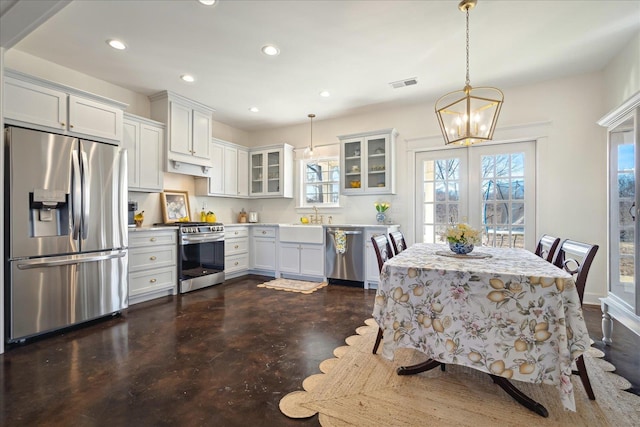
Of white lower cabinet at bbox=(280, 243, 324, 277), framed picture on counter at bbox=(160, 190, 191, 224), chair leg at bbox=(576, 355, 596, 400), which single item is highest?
framed picture on counter at bbox=(160, 190, 191, 224)

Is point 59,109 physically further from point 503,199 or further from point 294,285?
point 503,199

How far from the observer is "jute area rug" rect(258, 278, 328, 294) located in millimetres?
4246

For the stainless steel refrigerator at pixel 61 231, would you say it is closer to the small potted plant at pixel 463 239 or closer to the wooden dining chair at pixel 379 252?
the wooden dining chair at pixel 379 252

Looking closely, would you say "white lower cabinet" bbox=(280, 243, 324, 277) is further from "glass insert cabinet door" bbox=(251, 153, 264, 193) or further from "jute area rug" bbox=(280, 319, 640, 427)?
"jute area rug" bbox=(280, 319, 640, 427)

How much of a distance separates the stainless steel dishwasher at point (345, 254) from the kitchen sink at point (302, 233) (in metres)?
0.14

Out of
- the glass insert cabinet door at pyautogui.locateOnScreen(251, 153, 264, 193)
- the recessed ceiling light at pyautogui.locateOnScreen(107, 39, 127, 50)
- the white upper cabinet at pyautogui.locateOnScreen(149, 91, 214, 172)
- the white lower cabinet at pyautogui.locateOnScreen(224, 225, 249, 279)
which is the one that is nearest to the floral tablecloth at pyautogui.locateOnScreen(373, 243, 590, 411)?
the recessed ceiling light at pyautogui.locateOnScreen(107, 39, 127, 50)

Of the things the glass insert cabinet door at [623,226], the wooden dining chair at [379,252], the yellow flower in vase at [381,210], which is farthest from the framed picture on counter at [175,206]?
the glass insert cabinet door at [623,226]

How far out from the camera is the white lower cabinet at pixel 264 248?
5.07 m

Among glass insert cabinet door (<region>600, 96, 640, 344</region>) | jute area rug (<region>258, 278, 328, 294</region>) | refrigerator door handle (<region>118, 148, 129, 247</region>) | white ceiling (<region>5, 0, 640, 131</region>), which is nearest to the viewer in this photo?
glass insert cabinet door (<region>600, 96, 640, 344</region>)

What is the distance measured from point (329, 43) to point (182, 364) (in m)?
3.06

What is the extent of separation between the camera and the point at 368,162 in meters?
4.66

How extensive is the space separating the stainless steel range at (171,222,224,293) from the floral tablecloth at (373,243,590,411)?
3060 mm

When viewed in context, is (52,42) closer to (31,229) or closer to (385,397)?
(31,229)

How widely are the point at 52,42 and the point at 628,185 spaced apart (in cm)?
529
